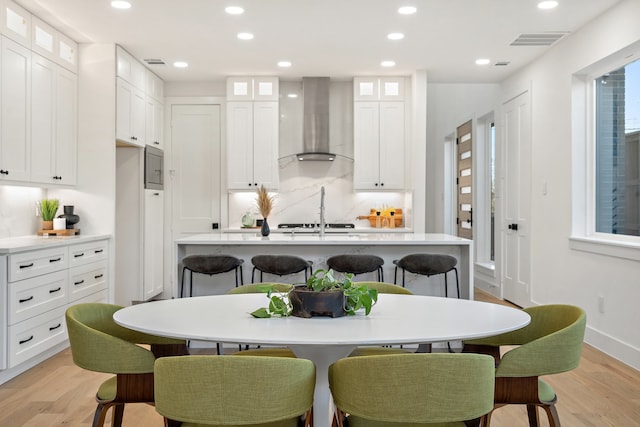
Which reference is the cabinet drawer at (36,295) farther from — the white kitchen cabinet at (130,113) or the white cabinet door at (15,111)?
the white kitchen cabinet at (130,113)

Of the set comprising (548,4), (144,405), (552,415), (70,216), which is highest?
(548,4)

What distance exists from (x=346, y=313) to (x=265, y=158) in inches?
184

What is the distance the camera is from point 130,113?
5.70 meters

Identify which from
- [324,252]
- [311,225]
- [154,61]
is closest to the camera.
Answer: [324,252]

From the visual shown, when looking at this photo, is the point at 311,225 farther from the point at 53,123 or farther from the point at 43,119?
the point at 43,119

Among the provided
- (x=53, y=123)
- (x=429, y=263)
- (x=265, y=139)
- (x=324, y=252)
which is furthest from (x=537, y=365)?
(x=265, y=139)

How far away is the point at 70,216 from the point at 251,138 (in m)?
2.29

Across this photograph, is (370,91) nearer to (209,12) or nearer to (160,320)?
(209,12)

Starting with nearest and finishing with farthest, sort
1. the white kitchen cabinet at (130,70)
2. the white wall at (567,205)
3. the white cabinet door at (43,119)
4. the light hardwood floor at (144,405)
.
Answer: the light hardwood floor at (144,405) < the white wall at (567,205) < the white cabinet door at (43,119) < the white kitchen cabinet at (130,70)

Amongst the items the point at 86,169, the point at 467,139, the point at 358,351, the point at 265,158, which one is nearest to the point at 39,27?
the point at 86,169

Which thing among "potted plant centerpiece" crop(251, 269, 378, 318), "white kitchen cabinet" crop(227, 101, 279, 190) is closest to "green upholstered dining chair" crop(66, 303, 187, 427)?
"potted plant centerpiece" crop(251, 269, 378, 318)

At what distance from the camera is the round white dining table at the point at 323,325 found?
5.55ft

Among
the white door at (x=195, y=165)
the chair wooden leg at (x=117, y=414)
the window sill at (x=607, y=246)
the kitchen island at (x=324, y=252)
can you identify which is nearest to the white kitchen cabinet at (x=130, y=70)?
the white door at (x=195, y=165)

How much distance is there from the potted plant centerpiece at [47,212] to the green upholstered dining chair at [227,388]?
3.95m
